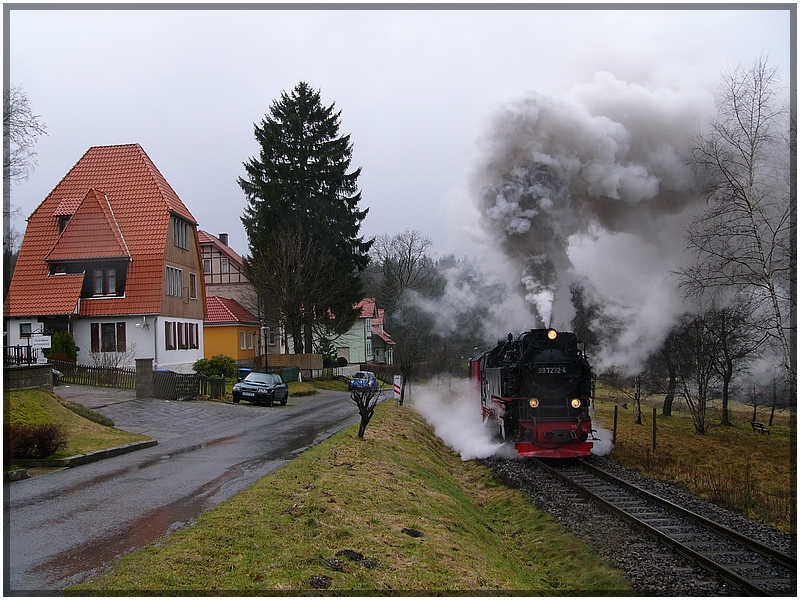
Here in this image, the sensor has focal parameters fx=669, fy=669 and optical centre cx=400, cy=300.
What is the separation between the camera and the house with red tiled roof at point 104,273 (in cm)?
2958

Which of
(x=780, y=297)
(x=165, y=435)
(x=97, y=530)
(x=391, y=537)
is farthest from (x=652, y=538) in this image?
(x=165, y=435)

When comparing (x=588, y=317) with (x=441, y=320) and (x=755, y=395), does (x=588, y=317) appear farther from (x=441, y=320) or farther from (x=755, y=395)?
(x=441, y=320)

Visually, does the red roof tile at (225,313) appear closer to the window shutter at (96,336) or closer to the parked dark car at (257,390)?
the window shutter at (96,336)

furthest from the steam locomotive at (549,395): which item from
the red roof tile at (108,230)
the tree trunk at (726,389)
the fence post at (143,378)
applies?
the red roof tile at (108,230)

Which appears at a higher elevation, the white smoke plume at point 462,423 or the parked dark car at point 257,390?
the parked dark car at point 257,390

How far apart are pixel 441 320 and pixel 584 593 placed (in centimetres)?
2962

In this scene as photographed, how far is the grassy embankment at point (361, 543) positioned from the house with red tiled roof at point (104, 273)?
778 inches

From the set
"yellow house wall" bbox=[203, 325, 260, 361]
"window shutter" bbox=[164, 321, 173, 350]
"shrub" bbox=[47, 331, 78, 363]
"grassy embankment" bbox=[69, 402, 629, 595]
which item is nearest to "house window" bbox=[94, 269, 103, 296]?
"shrub" bbox=[47, 331, 78, 363]

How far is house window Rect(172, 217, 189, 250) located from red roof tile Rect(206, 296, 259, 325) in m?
10.3

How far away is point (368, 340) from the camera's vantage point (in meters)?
64.7

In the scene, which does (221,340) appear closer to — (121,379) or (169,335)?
(169,335)

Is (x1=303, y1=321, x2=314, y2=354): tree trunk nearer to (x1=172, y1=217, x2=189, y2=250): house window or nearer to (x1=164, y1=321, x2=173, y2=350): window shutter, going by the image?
(x1=172, y1=217, x2=189, y2=250): house window

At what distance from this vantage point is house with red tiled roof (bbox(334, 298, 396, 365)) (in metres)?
60.7

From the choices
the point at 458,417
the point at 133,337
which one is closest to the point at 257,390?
the point at 133,337
